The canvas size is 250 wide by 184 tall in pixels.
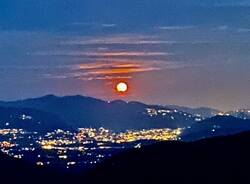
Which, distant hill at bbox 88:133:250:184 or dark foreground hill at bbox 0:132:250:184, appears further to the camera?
dark foreground hill at bbox 0:132:250:184

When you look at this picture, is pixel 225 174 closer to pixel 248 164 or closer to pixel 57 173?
pixel 248 164

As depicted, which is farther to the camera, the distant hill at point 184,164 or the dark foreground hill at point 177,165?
the dark foreground hill at point 177,165

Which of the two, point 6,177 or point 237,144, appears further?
point 6,177

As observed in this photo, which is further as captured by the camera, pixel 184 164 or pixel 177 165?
pixel 184 164

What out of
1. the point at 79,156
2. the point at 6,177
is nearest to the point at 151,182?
the point at 6,177
